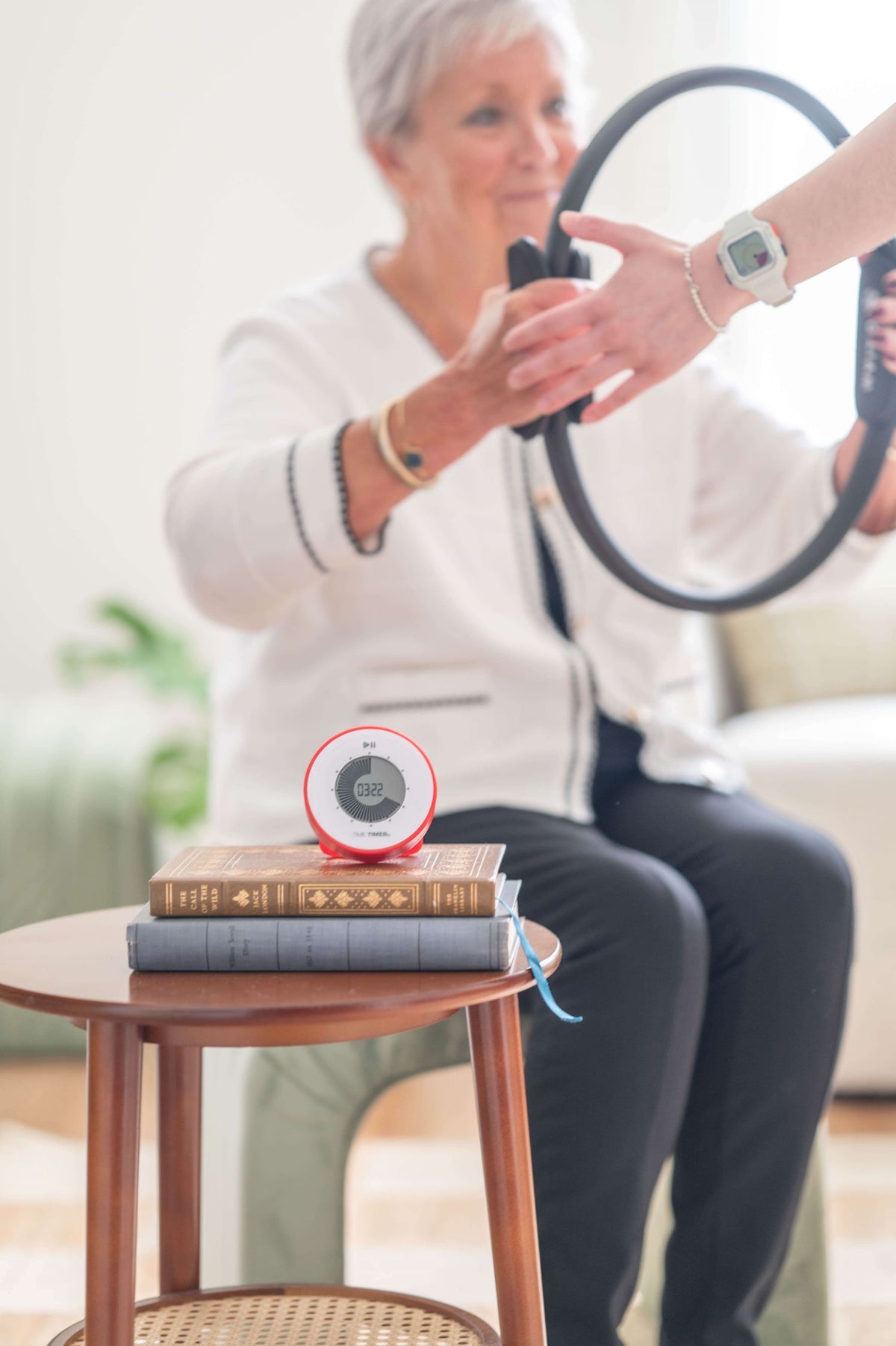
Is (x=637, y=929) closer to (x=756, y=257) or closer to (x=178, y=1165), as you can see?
(x=178, y=1165)

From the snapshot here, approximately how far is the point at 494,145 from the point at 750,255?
1.21 ft

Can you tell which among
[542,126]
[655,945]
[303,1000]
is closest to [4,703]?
[542,126]

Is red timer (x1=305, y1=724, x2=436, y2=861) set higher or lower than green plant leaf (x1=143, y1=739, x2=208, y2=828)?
higher

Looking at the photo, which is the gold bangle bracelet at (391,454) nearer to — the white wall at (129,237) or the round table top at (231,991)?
the round table top at (231,991)

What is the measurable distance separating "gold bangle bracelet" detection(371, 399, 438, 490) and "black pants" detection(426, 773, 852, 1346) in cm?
27

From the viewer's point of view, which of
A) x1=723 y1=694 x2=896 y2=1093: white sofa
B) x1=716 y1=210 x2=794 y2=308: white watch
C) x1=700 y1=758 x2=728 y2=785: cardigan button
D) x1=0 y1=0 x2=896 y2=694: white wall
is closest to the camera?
x1=716 y1=210 x2=794 y2=308: white watch

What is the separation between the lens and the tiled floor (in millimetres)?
1361

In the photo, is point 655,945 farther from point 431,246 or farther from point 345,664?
point 431,246

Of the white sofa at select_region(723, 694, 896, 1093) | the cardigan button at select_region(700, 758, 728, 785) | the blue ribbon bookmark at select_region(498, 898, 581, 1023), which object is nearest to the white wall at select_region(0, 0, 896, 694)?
the white sofa at select_region(723, 694, 896, 1093)

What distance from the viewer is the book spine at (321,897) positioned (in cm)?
73

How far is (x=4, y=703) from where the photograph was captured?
2344 mm

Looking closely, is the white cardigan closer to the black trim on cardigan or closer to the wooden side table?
the black trim on cardigan

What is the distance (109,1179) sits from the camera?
0.69 meters

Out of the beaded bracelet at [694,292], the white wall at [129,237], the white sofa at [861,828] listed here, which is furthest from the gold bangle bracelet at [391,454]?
the white wall at [129,237]
